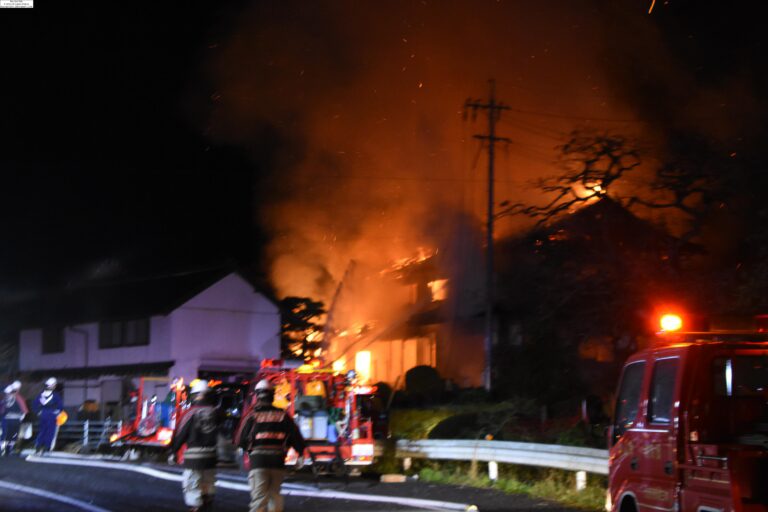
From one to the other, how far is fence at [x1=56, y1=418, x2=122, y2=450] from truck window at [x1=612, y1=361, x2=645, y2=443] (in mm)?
15847

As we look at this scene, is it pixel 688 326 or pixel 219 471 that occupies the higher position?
pixel 688 326

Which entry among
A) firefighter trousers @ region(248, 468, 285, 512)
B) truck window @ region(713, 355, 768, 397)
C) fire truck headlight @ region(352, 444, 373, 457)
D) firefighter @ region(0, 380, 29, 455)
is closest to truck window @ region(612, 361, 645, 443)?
truck window @ region(713, 355, 768, 397)

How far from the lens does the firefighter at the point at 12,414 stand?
19141 mm

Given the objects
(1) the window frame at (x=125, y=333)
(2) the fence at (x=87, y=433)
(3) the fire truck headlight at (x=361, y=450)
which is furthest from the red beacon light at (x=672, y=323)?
(1) the window frame at (x=125, y=333)

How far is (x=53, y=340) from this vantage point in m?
39.0

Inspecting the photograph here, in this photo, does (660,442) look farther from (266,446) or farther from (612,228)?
(612,228)

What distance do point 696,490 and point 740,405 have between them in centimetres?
60

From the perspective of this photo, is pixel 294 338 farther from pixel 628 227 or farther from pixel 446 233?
pixel 628 227

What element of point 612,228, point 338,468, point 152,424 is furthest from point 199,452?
point 612,228

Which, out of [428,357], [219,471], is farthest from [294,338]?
[219,471]

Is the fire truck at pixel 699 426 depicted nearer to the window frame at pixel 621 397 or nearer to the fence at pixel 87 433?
the window frame at pixel 621 397

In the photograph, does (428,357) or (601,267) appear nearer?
(601,267)

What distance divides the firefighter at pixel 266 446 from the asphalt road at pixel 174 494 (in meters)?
2.80

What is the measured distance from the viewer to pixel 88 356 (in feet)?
121
